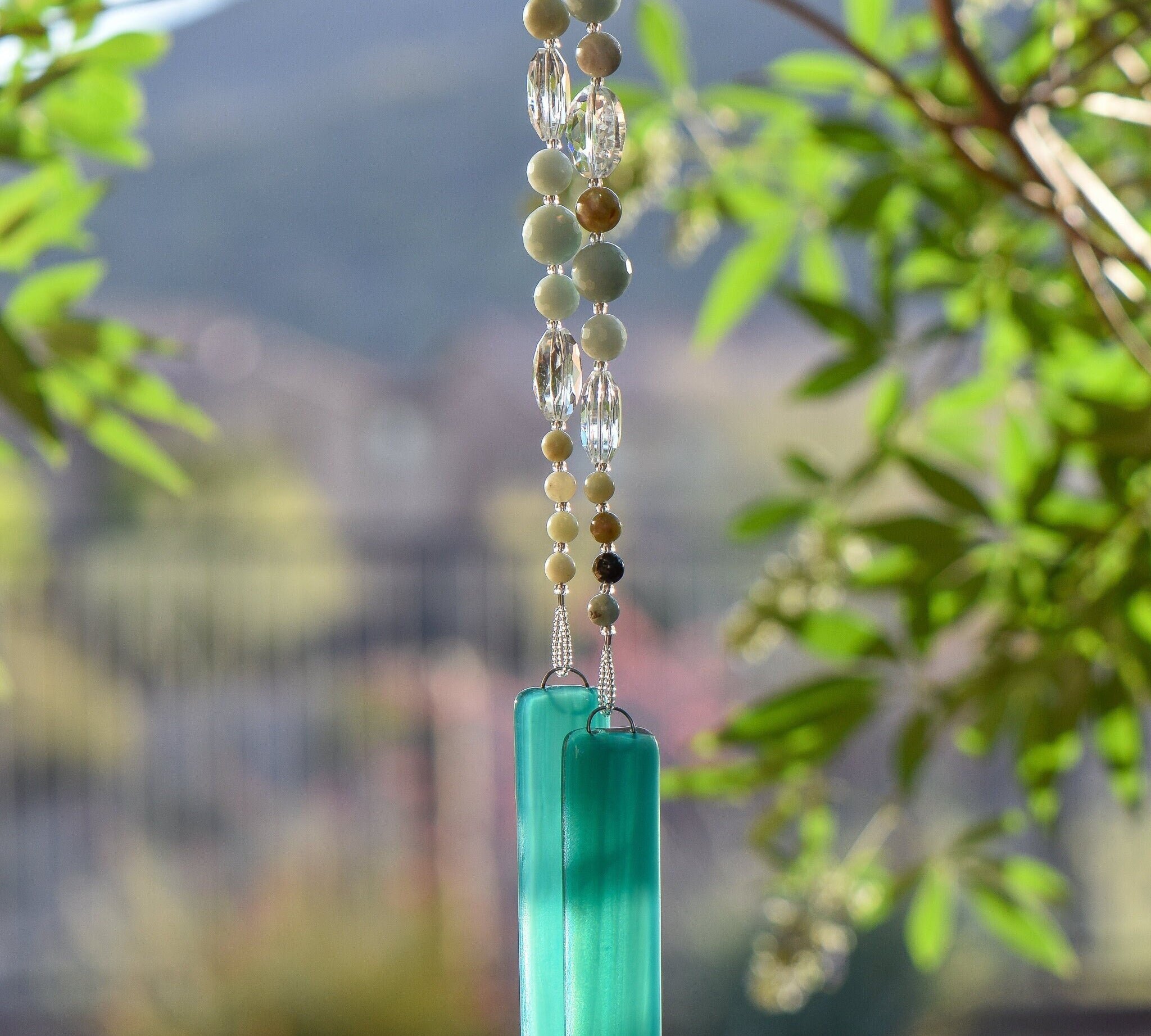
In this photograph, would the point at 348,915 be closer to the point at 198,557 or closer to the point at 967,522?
the point at 198,557

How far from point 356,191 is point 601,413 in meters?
8.63

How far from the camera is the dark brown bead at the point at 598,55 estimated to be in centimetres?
43

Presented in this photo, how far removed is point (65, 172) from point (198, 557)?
3.19 m

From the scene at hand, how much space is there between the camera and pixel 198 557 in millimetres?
3736

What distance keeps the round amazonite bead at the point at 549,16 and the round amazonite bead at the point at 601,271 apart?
65 millimetres

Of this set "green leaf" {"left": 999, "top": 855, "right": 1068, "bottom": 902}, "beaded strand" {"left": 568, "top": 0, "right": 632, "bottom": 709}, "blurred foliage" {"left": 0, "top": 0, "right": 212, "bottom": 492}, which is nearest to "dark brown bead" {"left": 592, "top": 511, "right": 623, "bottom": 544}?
"beaded strand" {"left": 568, "top": 0, "right": 632, "bottom": 709}

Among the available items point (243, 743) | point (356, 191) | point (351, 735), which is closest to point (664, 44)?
point (351, 735)

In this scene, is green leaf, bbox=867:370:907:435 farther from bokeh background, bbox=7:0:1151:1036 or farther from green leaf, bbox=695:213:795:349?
bokeh background, bbox=7:0:1151:1036

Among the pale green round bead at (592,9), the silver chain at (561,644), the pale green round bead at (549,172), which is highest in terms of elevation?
the pale green round bead at (592,9)

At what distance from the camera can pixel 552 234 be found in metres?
0.43

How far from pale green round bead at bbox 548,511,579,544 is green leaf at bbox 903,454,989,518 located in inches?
14.7

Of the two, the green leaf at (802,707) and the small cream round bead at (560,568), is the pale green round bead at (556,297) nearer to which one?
the small cream round bead at (560,568)

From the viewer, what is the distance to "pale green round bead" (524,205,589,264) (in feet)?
1.42

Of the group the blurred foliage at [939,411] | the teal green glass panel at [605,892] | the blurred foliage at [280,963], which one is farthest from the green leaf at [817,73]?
the blurred foliage at [280,963]
